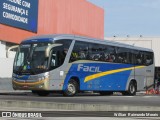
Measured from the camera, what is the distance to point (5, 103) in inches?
658

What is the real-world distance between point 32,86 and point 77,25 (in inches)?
1133

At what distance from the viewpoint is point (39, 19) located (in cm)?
4625

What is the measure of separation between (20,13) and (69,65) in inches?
743

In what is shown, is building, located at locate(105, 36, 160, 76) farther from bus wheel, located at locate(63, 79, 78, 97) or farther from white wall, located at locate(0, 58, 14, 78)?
bus wheel, located at locate(63, 79, 78, 97)

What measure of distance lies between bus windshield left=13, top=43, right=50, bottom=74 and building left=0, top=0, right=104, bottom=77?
14899 mm

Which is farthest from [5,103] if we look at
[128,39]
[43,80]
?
[128,39]

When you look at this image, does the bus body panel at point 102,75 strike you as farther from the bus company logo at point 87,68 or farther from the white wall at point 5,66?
the white wall at point 5,66

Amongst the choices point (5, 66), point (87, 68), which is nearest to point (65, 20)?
point (5, 66)

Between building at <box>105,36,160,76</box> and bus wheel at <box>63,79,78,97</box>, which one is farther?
building at <box>105,36,160,76</box>

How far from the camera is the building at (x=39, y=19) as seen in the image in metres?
42.1

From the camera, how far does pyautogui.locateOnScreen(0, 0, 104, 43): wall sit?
43.9m

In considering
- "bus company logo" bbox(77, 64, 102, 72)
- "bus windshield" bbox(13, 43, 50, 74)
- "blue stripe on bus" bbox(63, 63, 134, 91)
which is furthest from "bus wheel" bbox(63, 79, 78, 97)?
"bus windshield" bbox(13, 43, 50, 74)

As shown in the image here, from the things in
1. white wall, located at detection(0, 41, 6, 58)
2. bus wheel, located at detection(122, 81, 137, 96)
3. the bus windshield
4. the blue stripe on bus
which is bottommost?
bus wheel, located at detection(122, 81, 137, 96)

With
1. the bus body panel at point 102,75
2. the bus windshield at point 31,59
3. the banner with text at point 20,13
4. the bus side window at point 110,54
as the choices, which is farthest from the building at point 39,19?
the bus windshield at point 31,59
